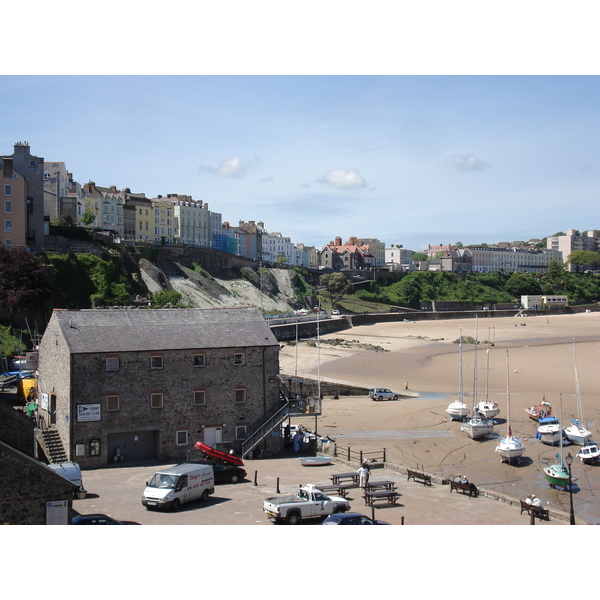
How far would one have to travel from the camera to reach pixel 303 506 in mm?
17078

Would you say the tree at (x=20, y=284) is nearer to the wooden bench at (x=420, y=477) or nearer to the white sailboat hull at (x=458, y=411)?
the white sailboat hull at (x=458, y=411)

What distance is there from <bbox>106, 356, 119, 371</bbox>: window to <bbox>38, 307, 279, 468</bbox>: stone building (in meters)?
0.04

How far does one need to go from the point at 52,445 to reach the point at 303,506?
11.5 metres

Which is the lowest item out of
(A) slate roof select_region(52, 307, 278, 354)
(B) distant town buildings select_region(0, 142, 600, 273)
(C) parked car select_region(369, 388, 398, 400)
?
(C) parked car select_region(369, 388, 398, 400)

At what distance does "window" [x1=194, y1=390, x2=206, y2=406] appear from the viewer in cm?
2555

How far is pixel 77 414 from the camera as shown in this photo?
23594 mm

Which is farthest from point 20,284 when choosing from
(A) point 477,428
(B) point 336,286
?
(B) point 336,286

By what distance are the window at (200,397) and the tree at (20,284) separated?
23.0 m

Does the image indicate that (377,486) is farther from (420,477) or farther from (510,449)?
(510,449)

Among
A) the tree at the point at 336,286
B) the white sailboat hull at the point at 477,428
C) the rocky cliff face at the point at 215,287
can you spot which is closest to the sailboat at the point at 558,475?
the white sailboat hull at the point at 477,428

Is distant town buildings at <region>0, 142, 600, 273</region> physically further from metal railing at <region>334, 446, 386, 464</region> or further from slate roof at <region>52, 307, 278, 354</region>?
metal railing at <region>334, 446, 386, 464</region>

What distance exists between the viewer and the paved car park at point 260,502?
56.7 ft

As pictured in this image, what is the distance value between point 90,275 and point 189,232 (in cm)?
5772

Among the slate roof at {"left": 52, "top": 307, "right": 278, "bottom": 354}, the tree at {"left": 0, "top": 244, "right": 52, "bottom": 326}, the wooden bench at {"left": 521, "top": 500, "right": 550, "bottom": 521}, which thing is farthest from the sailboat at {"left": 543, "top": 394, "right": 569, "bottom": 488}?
the tree at {"left": 0, "top": 244, "right": 52, "bottom": 326}
